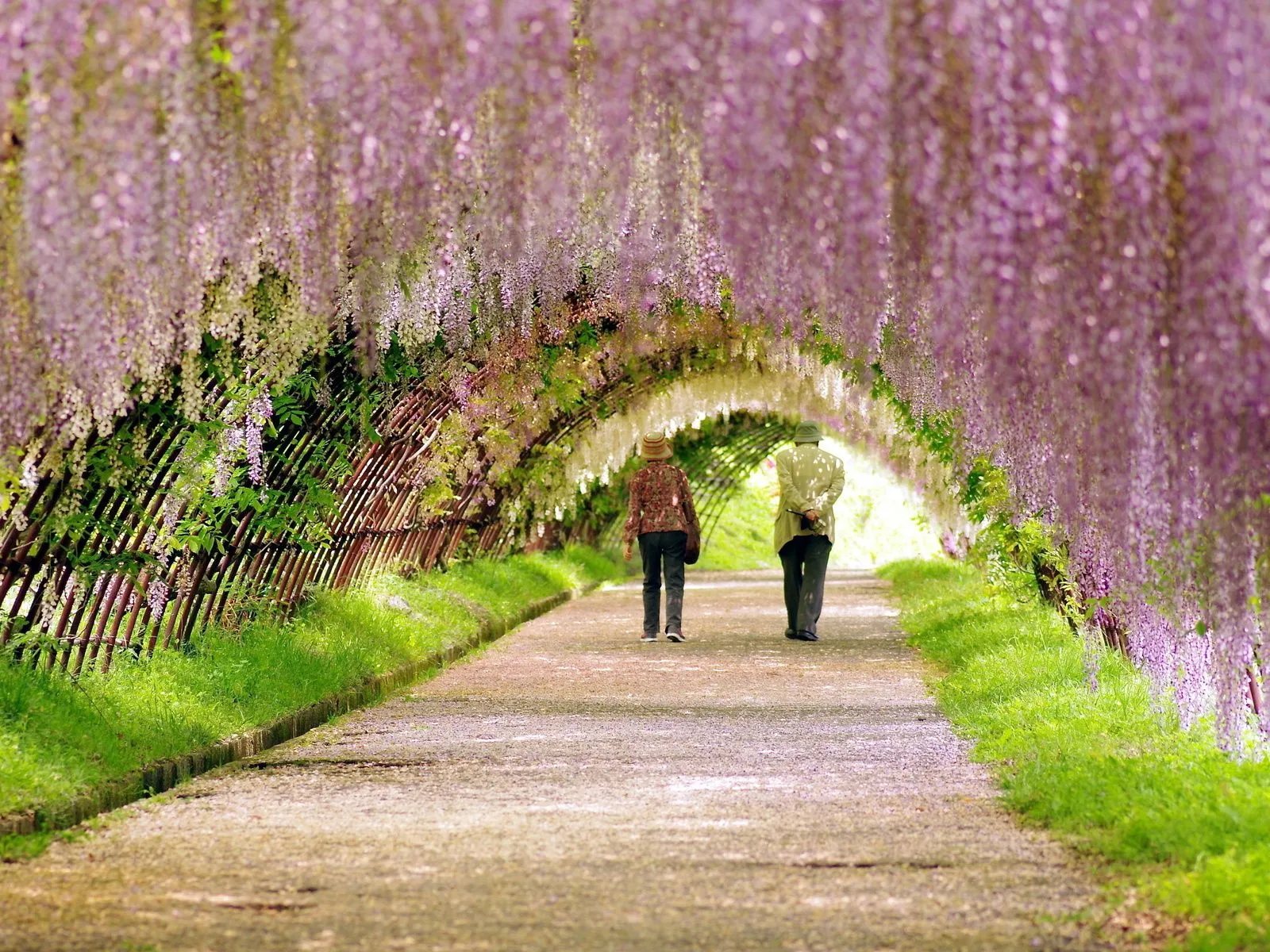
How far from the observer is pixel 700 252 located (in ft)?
32.7

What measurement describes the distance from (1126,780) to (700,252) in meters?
4.05

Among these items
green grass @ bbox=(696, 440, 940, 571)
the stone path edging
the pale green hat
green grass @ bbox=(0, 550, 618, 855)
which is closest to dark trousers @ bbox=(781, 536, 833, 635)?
the pale green hat

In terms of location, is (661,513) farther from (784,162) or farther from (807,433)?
(784,162)

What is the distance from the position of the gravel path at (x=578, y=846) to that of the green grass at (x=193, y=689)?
0.27 m

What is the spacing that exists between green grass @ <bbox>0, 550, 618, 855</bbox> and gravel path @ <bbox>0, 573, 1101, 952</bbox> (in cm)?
27

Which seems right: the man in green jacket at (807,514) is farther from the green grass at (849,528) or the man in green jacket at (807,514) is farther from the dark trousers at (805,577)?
the green grass at (849,528)

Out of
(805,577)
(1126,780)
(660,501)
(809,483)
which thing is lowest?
(1126,780)

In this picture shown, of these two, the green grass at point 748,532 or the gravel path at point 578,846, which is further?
the green grass at point 748,532

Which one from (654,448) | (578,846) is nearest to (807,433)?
(654,448)

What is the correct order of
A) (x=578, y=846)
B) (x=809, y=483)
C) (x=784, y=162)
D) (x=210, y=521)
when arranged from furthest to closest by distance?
(x=809, y=483) < (x=210, y=521) < (x=578, y=846) < (x=784, y=162)

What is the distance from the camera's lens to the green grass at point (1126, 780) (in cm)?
500

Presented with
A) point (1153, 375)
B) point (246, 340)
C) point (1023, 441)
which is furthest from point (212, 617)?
point (1153, 375)

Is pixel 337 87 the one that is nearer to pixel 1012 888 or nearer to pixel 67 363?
pixel 67 363

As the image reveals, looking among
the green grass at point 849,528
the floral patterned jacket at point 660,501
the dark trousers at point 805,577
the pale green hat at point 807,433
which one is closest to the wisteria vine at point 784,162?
the floral patterned jacket at point 660,501
